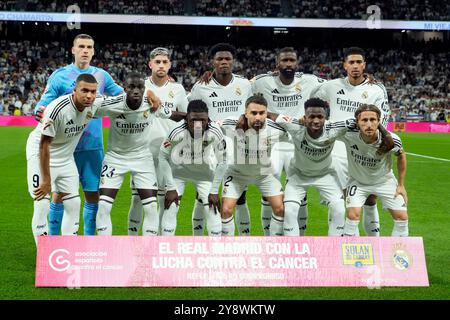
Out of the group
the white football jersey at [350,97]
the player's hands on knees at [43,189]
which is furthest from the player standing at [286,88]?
the player's hands on knees at [43,189]

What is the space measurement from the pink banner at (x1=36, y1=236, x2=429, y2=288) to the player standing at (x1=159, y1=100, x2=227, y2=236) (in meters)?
0.91

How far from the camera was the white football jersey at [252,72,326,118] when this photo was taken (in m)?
7.62

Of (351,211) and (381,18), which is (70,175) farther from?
(381,18)

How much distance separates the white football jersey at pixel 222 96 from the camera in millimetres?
7414

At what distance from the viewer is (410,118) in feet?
114

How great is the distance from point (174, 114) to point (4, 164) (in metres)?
11.2

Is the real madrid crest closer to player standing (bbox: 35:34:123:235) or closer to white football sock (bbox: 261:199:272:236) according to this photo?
white football sock (bbox: 261:199:272:236)

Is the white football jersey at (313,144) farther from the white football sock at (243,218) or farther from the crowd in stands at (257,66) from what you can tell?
the crowd in stands at (257,66)

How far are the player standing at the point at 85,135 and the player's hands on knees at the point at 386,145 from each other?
2.99 m

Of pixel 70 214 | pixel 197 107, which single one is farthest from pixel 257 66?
pixel 70 214

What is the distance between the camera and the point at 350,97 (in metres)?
7.40

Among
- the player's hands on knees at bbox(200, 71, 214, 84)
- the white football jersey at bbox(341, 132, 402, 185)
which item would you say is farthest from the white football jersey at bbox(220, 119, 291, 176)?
the player's hands on knees at bbox(200, 71, 214, 84)

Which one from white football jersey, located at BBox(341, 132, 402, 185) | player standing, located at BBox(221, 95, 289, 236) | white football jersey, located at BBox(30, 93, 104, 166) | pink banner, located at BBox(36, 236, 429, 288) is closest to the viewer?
pink banner, located at BBox(36, 236, 429, 288)

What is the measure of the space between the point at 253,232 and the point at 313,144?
2528mm
